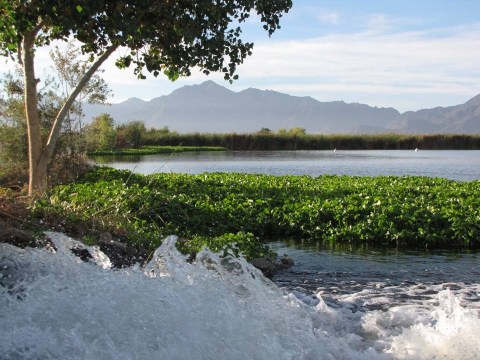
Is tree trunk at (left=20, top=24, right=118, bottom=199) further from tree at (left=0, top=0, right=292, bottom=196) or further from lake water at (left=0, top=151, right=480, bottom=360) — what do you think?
lake water at (left=0, top=151, right=480, bottom=360)

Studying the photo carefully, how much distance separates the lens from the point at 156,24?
1180 centimetres

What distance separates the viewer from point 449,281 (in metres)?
8.77

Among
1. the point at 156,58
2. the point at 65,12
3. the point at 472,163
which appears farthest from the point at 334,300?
the point at 472,163

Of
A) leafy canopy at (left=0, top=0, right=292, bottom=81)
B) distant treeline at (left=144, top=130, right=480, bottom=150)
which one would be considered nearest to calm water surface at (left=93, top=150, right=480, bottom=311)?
Answer: leafy canopy at (left=0, top=0, right=292, bottom=81)

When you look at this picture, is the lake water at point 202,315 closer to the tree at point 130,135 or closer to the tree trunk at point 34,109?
the tree trunk at point 34,109

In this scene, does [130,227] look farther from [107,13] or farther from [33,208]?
[107,13]

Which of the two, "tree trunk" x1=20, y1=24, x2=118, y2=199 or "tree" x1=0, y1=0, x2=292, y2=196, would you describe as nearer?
"tree" x1=0, y1=0, x2=292, y2=196

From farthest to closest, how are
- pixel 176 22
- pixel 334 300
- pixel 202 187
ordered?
pixel 202 187 → pixel 176 22 → pixel 334 300

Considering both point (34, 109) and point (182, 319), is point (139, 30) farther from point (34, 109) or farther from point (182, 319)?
point (182, 319)

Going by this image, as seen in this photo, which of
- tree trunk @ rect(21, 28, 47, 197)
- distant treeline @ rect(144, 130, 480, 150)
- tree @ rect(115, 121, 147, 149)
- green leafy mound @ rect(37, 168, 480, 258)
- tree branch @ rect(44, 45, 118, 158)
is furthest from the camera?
distant treeline @ rect(144, 130, 480, 150)

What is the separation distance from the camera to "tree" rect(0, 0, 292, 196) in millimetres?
10352

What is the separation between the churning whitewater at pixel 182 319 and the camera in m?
4.50

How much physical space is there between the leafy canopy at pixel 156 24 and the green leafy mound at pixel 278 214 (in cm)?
298

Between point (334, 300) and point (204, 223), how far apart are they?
16.0 ft
